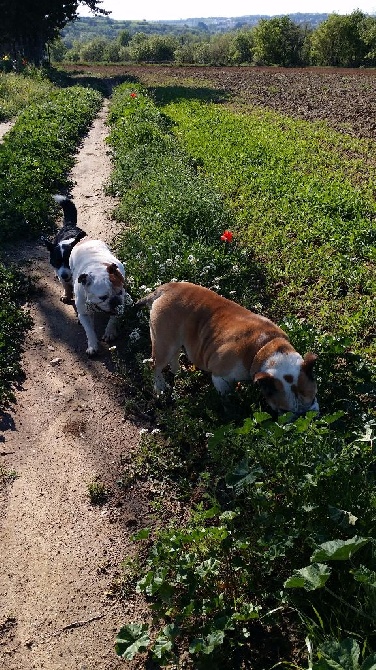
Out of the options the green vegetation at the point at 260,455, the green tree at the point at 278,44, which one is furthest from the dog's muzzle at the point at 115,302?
the green tree at the point at 278,44

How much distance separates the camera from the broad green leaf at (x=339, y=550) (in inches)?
102

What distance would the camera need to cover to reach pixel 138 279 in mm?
7289

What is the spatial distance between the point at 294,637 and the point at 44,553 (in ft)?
6.12

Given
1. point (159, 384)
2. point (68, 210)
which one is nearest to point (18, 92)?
point (68, 210)

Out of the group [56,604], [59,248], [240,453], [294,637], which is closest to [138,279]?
[59,248]

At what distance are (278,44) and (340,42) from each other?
20.4 ft

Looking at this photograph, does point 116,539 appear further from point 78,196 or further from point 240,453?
point 78,196

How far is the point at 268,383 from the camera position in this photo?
13.6 ft

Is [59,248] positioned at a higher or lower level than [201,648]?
higher

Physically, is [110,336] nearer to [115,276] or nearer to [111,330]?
[111,330]

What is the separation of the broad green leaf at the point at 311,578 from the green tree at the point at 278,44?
6184cm

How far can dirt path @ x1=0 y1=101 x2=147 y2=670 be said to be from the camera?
Answer: 3432 mm

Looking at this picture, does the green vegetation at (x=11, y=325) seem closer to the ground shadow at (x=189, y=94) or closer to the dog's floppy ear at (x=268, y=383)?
the dog's floppy ear at (x=268, y=383)

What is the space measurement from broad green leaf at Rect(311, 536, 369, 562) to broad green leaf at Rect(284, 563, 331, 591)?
7 cm
